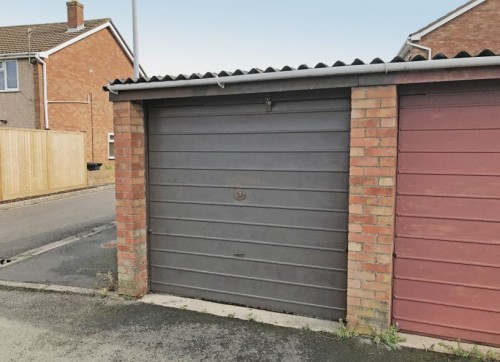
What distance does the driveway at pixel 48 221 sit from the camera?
307 inches

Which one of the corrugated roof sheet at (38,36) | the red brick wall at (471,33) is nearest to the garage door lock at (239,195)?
the red brick wall at (471,33)

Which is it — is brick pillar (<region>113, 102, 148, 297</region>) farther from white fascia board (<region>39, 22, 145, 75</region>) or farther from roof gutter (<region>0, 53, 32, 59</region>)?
roof gutter (<region>0, 53, 32, 59</region>)

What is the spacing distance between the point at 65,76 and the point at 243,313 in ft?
56.3

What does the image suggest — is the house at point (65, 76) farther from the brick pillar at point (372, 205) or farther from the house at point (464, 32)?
the brick pillar at point (372, 205)

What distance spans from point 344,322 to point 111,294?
274 centimetres

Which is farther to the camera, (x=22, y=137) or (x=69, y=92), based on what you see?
(x=69, y=92)

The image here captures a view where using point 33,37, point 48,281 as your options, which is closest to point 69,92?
point 33,37

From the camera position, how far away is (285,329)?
156 inches

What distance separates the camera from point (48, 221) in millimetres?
9945

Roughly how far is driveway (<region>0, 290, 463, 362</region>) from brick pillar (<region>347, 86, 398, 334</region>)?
349 millimetres

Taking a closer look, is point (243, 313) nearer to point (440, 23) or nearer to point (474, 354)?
point (474, 354)

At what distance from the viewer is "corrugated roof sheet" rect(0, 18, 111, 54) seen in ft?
56.9

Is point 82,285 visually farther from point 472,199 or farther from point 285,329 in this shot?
point 472,199

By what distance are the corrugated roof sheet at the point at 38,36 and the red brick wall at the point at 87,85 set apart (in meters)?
0.45
